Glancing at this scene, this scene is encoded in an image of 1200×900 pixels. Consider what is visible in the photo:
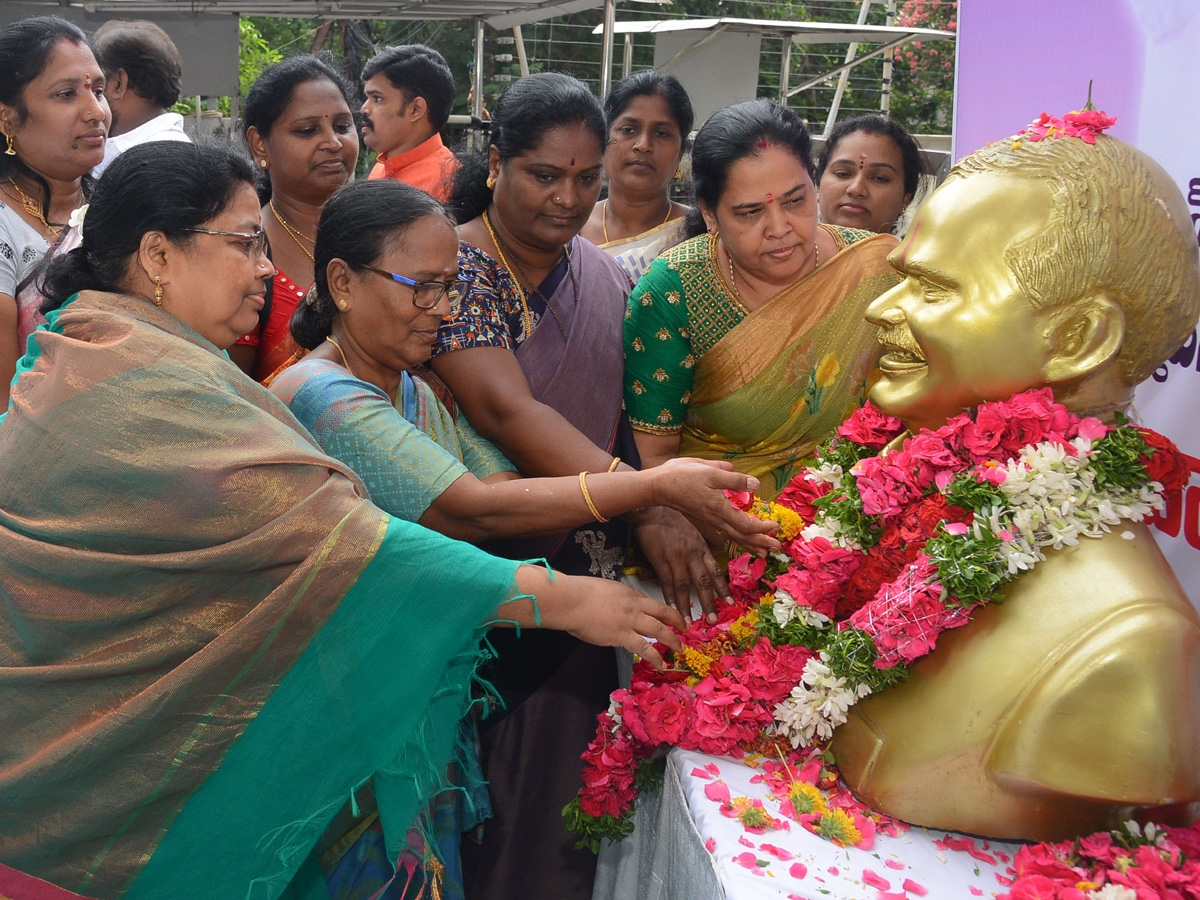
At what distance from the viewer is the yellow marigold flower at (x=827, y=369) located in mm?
2855

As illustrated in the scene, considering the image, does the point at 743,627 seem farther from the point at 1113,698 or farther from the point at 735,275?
the point at 735,275

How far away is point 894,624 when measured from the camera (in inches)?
68.2

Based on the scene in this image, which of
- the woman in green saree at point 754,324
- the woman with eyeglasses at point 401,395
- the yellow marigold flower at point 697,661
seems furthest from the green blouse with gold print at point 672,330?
the yellow marigold flower at point 697,661

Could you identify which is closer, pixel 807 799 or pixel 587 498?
pixel 807 799

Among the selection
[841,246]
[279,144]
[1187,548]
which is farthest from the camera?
[279,144]

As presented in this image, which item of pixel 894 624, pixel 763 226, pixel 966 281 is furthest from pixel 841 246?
pixel 894 624

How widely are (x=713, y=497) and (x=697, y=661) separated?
1.11 feet

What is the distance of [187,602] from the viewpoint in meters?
1.84

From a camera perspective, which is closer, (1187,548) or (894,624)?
(894,624)

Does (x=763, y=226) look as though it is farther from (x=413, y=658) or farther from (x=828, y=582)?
(x=413, y=658)

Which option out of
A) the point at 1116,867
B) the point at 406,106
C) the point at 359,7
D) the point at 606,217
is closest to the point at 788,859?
the point at 1116,867

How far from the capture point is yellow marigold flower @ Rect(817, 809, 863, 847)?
5.57 feet

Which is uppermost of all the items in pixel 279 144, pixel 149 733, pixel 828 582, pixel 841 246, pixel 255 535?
pixel 279 144

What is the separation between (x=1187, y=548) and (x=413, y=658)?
5.49ft
